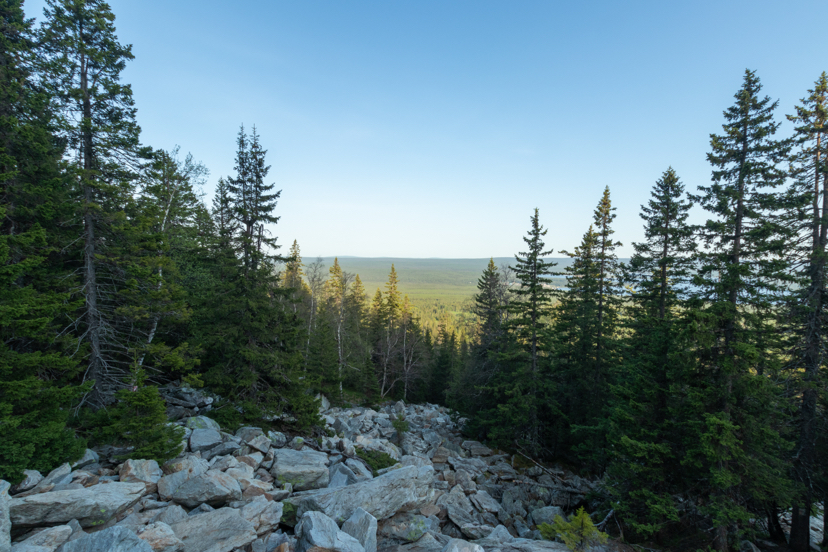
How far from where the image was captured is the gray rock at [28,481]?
246 inches

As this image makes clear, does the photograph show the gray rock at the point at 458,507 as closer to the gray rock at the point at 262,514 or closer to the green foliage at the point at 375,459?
the green foliage at the point at 375,459

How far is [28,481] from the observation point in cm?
642

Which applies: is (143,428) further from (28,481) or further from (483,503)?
(483,503)

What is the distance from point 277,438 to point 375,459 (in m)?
3.74

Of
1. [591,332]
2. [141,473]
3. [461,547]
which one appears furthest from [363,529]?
[591,332]

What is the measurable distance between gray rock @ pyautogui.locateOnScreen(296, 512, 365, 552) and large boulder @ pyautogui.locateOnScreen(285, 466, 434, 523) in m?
1.04

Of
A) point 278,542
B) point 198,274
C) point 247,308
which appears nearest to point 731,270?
point 278,542

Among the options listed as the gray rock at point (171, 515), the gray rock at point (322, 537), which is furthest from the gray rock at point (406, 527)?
the gray rock at point (171, 515)

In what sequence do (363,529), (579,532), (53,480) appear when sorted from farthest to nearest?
(579,532), (363,529), (53,480)

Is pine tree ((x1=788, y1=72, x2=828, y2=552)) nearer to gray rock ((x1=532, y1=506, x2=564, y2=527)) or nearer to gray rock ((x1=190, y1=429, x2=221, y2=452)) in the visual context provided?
A: gray rock ((x1=532, y1=506, x2=564, y2=527))

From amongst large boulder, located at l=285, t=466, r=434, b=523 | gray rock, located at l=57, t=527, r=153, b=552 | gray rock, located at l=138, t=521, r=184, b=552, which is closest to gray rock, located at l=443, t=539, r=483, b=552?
large boulder, located at l=285, t=466, r=434, b=523

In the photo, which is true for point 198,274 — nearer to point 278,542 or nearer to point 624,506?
point 278,542

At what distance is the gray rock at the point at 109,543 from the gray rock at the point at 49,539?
0.40 metres

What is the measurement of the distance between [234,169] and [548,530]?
15.6 metres
